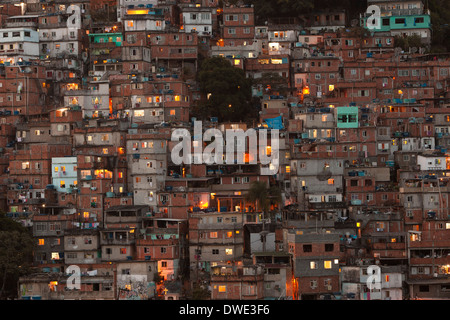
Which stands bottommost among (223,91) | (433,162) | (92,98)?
(433,162)

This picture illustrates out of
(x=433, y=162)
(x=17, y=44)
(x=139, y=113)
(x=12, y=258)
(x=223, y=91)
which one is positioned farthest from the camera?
(x=17, y=44)

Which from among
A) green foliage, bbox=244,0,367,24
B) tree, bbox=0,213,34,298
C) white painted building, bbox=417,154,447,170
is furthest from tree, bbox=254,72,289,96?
tree, bbox=0,213,34,298

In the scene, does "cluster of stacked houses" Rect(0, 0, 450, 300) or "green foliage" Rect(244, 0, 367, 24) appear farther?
"green foliage" Rect(244, 0, 367, 24)

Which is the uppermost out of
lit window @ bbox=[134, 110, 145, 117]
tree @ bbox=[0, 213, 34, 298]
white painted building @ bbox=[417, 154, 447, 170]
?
lit window @ bbox=[134, 110, 145, 117]

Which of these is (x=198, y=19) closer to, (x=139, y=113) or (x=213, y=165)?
(x=139, y=113)

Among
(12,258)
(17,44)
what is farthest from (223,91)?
(12,258)

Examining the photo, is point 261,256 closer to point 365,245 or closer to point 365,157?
point 365,245

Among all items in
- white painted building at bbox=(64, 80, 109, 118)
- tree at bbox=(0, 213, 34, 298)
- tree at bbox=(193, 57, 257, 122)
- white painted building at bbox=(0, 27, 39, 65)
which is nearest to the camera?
tree at bbox=(0, 213, 34, 298)

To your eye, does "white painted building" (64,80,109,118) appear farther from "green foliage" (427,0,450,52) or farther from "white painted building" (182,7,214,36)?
"green foliage" (427,0,450,52)
